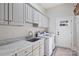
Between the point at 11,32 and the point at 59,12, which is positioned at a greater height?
the point at 59,12

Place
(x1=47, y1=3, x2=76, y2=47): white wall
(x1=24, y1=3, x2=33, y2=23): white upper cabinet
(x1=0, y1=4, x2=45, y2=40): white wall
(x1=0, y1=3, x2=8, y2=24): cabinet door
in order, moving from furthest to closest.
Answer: (x1=47, y1=3, x2=76, y2=47): white wall → (x1=24, y1=3, x2=33, y2=23): white upper cabinet → (x1=0, y1=4, x2=45, y2=40): white wall → (x1=0, y1=3, x2=8, y2=24): cabinet door

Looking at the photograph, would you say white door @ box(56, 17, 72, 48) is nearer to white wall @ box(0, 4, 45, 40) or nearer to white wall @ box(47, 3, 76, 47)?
A: white wall @ box(47, 3, 76, 47)

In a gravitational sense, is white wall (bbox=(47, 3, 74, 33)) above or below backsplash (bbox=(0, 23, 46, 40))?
above

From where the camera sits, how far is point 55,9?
3725 mm

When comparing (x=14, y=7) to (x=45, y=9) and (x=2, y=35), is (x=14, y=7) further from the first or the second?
(x=45, y=9)

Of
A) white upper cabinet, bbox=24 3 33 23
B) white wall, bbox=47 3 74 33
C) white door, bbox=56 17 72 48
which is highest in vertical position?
white wall, bbox=47 3 74 33

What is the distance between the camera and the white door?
3573mm

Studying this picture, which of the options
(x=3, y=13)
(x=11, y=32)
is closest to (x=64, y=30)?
(x=11, y=32)

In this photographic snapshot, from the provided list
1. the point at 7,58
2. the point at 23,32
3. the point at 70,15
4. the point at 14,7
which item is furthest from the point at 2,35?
the point at 70,15

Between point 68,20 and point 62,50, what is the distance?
1272mm

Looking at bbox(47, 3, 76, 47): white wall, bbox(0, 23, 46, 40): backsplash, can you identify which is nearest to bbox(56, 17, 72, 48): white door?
bbox(47, 3, 76, 47): white wall

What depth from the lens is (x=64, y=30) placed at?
3701mm

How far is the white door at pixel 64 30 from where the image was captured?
3.57m

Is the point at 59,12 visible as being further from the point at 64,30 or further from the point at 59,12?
the point at 64,30
